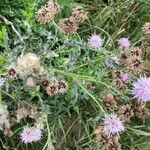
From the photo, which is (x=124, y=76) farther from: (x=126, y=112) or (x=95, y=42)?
(x=95, y=42)

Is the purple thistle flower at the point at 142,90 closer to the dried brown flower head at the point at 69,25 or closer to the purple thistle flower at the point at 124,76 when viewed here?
the purple thistle flower at the point at 124,76

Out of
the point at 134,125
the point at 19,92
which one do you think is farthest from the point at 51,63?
the point at 134,125

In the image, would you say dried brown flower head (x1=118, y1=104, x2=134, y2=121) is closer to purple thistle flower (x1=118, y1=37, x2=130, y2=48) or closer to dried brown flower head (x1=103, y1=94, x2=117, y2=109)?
dried brown flower head (x1=103, y1=94, x2=117, y2=109)

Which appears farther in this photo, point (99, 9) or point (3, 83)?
point (99, 9)

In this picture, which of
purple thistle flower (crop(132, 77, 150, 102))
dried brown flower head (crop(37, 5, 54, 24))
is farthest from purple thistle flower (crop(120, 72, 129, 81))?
dried brown flower head (crop(37, 5, 54, 24))

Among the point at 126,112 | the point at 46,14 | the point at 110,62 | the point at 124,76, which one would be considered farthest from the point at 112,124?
the point at 46,14

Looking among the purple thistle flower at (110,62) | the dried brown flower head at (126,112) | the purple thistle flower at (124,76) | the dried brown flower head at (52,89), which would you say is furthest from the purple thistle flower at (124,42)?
the dried brown flower head at (52,89)

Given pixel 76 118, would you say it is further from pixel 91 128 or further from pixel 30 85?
pixel 30 85
